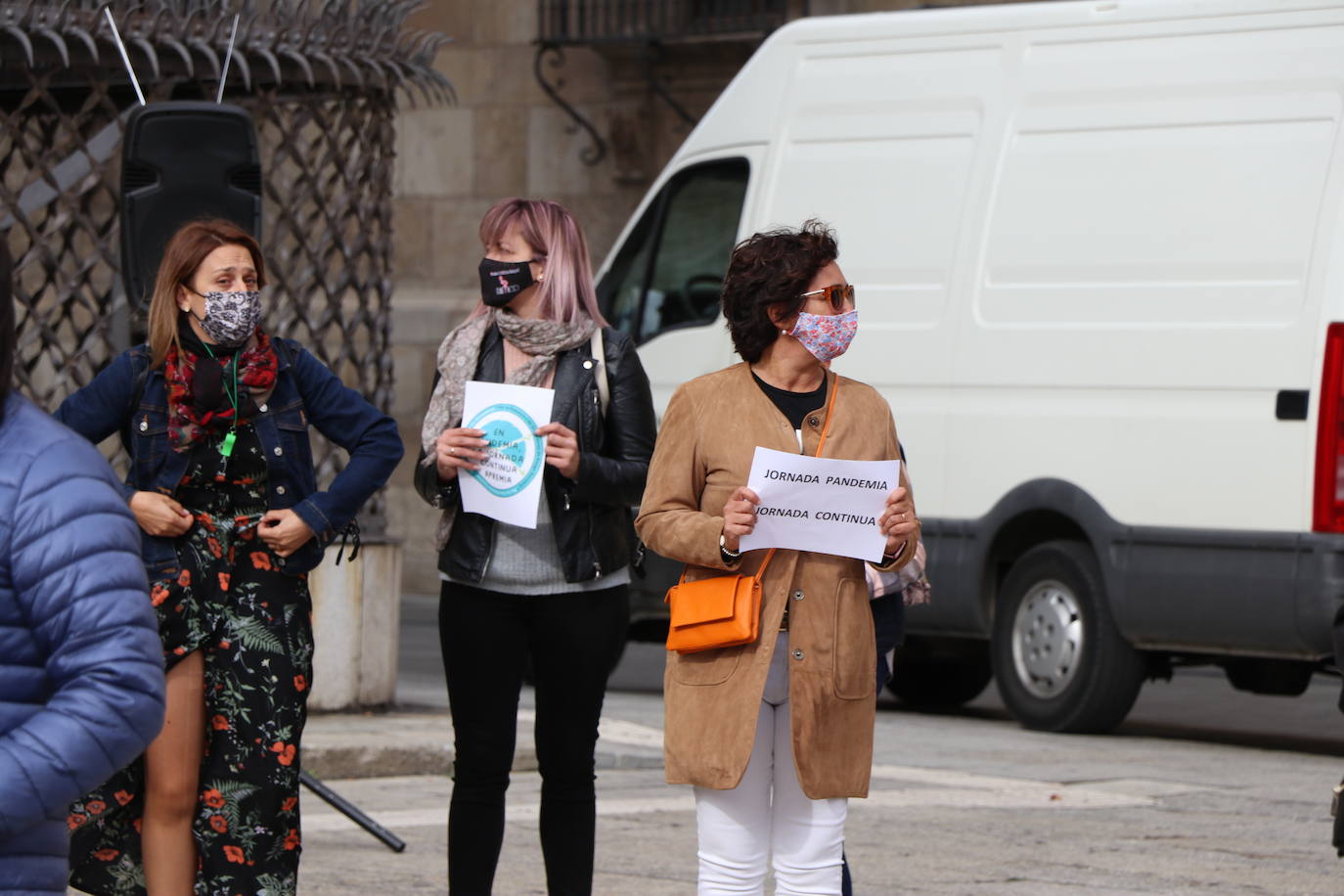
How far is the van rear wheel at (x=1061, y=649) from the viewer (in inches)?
385

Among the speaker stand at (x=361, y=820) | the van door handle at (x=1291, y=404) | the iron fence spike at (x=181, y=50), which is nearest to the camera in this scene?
the speaker stand at (x=361, y=820)

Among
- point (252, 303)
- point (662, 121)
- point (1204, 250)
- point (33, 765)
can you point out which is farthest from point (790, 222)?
point (33, 765)

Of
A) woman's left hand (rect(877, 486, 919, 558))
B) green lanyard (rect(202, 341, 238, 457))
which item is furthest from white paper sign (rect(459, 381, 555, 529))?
woman's left hand (rect(877, 486, 919, 558))

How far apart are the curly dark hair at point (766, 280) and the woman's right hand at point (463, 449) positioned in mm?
769

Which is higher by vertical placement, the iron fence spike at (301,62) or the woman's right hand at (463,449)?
the iron fence spike at (301,62)

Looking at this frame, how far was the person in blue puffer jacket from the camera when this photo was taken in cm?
258

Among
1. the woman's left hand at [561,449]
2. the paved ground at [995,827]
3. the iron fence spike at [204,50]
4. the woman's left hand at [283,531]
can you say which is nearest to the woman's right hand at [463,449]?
the woman's left hand at [561,449]

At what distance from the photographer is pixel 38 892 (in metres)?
2.75

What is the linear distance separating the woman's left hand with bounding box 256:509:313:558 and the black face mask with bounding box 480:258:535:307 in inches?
25.9

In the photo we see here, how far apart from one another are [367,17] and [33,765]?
6.79 m

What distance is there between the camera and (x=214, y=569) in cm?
478

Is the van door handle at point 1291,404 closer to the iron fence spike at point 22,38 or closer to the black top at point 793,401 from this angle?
the iron fence spike at point 22,38

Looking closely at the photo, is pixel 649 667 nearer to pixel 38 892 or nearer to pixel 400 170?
pixel 400 170

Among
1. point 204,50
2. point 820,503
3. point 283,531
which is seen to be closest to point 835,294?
point 820,503
